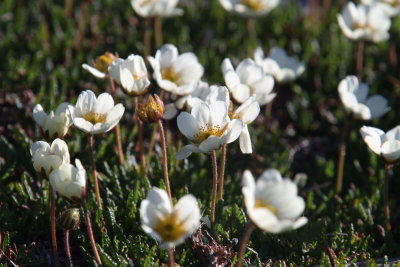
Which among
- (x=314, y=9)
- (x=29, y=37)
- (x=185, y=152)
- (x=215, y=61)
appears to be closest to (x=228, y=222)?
(x=185, y=152)

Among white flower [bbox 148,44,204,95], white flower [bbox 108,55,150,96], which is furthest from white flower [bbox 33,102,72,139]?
white flower [bbox 148,44,204,95]

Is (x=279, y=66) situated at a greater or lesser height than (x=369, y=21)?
lesser

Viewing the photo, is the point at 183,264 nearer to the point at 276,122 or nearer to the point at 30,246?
the point at 30,246

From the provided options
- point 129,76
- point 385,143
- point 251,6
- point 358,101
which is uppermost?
point 129,76

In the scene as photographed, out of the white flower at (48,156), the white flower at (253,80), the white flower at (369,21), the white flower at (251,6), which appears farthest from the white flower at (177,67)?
the white flower at (369,21)

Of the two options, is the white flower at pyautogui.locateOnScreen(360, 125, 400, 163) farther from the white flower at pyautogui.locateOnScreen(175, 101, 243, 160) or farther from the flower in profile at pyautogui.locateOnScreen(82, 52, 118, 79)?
the flower in profile at pyautogui.locateOnScreen(82, 52, 118, 79)

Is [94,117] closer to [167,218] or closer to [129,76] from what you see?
[129,76]

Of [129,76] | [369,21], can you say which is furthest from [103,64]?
[369,21]
